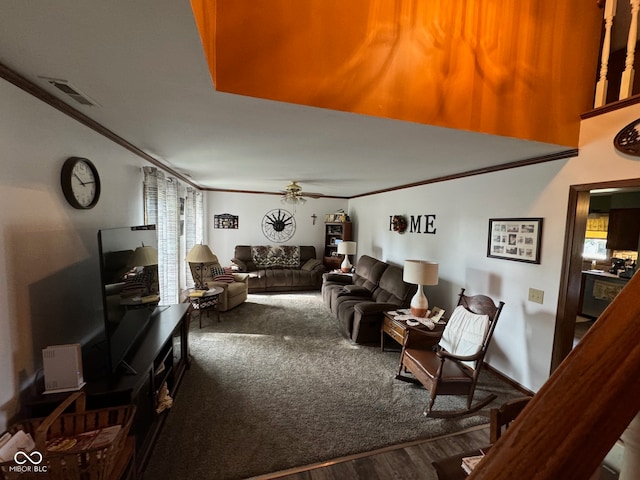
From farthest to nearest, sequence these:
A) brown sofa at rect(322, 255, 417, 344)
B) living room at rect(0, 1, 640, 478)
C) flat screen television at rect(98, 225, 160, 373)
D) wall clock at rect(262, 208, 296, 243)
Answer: wall clock at rect(262, 208, 296, 243) → brown sofa at rect(322, 255, 417, 344) → flat screen television at rect(98, 225, 160, 373) → living room at rect(0, 1, 640, 478)

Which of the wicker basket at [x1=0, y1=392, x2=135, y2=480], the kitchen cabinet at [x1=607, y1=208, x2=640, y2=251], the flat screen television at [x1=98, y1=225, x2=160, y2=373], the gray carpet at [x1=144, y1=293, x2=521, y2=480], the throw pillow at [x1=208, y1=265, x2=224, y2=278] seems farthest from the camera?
the throw pillow at [x1=208, y1=265, x2=224, y2=278]

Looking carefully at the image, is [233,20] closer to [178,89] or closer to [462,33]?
[178,89]

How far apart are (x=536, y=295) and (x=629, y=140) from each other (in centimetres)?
141

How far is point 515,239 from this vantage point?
8.99 ft

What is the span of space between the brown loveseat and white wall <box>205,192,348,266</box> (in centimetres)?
32

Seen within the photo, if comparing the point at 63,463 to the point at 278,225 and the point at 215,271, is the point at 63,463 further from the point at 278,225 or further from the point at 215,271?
the point at 278,225

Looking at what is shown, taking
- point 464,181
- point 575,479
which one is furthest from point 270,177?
point 575,479

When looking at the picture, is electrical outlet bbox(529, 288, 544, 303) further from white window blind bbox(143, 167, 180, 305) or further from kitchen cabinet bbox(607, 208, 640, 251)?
white window blind bbox(143, 167, 180, 305)

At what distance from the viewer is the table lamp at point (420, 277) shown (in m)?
3.06

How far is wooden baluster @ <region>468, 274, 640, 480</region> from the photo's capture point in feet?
1.14

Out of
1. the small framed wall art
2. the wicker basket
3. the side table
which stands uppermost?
the small framed wall art

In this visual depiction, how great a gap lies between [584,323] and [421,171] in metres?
3.78

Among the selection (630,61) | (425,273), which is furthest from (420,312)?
(630,61)

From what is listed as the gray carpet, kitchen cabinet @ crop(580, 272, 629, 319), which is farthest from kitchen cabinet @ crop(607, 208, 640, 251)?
the gray carpet
